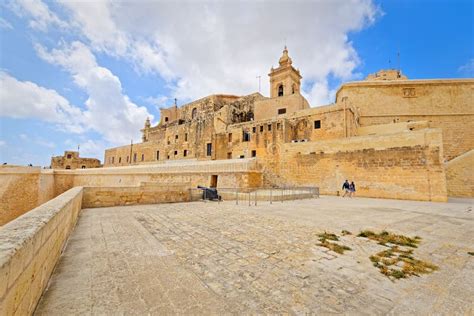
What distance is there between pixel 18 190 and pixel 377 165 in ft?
79.2

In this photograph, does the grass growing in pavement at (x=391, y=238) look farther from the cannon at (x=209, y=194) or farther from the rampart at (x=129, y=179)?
the rampart at (x=129, y=179)

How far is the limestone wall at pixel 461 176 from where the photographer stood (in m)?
14.9

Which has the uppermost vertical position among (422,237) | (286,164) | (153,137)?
(153,137)

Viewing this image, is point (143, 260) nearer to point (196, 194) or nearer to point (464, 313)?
point (464, 313)

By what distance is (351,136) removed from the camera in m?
18.6

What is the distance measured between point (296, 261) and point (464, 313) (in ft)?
5.56

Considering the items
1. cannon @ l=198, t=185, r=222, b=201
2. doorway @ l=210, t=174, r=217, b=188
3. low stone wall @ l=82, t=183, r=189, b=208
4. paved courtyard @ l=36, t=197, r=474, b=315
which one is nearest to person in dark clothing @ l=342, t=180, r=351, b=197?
cannon @ l=198, t=185, r=222, b=201

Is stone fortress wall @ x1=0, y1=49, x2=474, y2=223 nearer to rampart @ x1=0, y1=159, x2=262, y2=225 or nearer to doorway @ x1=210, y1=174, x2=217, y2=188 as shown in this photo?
rampart @ x1=0, y1=159, x2=262, y2=225

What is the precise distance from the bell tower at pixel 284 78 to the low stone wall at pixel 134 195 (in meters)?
24.2

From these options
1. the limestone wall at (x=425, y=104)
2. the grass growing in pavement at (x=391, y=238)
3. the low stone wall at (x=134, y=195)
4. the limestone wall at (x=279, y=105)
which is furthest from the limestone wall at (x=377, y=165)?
the grass growing in pavement at (x=391, y=238)

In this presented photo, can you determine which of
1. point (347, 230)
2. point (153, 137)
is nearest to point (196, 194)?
point (347, 230)

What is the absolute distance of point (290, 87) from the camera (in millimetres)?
29000

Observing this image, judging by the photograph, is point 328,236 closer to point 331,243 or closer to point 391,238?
point 331,243

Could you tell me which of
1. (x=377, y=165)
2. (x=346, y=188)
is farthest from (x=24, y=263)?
(x=377, y=165)
